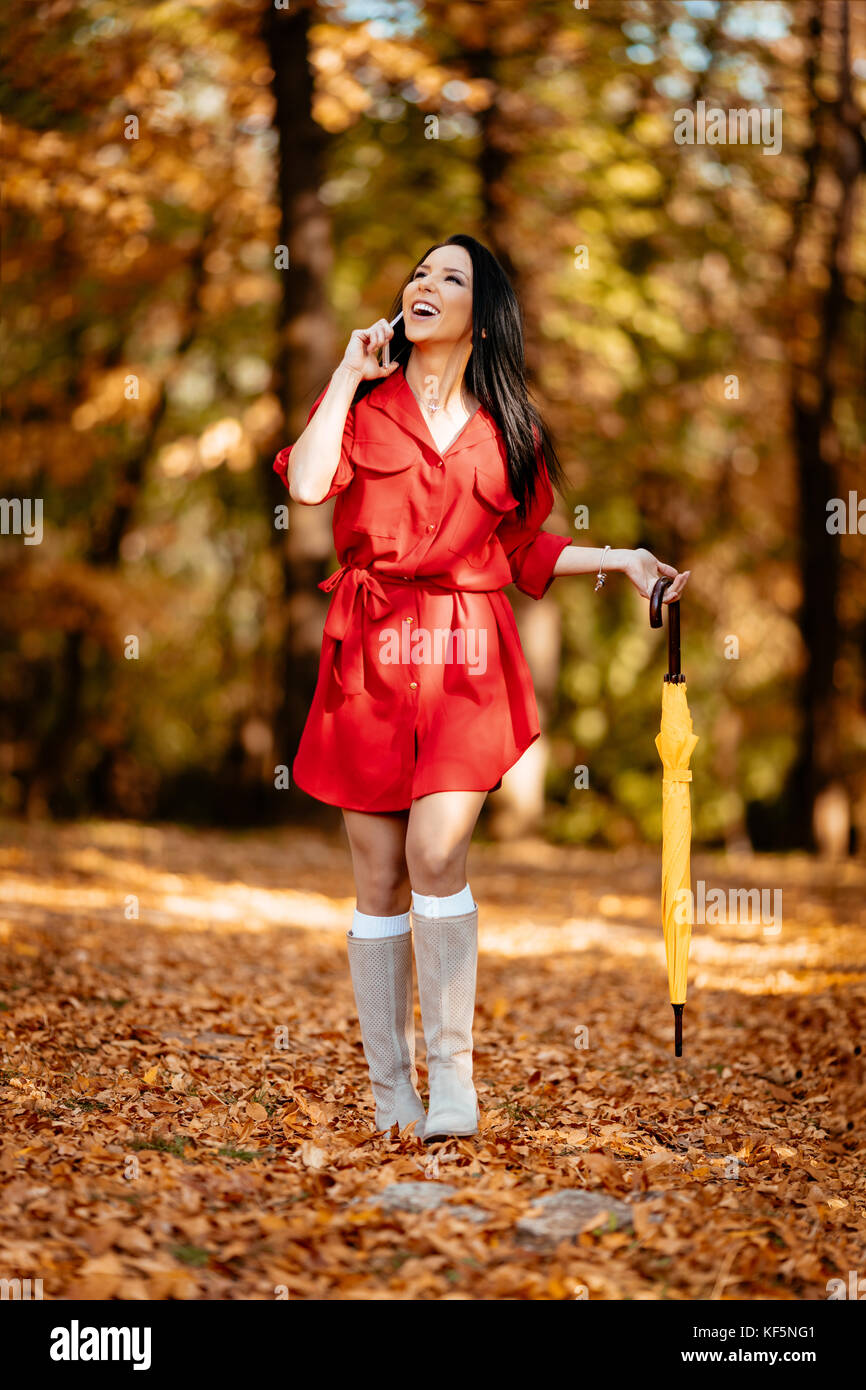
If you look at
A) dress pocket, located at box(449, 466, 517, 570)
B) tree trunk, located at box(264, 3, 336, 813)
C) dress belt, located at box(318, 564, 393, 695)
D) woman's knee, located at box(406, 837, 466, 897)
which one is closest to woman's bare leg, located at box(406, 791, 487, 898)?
woman's knee, located at box(406, 837, 466, 897)

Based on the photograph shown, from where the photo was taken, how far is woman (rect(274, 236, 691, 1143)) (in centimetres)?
373

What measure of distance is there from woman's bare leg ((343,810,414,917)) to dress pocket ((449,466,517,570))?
0.70m

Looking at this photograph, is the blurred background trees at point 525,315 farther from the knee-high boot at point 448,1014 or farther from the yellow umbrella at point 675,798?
the knee-high boot at point 448,1014

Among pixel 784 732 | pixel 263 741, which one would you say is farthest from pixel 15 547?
pixel 784 732

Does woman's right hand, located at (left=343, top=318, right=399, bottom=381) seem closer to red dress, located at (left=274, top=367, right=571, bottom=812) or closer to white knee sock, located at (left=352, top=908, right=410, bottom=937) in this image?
red dress, located at (left=274, top=367, right=571, bottom=812)

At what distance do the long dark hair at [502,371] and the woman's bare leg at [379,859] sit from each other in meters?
0.93

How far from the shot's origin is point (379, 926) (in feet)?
12.6

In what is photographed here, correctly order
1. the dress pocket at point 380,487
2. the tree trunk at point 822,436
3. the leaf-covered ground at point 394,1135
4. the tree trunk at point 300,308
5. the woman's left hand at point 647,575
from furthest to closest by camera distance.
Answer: the tree trunk at point 822,436 → the tree trunk at point 300,308 → the woman's left hand at point 647,575 → the dress pocket at point 380,487 → the leaf-covered ground at point 394,1135

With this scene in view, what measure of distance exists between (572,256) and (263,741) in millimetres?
8799

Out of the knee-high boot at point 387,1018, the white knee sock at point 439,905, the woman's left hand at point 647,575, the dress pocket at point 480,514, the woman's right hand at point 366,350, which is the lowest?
the knee-high boot at point 387,1018

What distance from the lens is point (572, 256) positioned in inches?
531

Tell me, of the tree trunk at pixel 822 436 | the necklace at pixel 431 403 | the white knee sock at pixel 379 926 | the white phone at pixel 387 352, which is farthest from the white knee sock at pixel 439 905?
the tree trunk at pixel 822 436

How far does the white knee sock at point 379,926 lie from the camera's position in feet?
Result: 12.6
